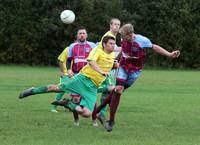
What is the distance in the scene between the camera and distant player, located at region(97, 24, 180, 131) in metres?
10.5

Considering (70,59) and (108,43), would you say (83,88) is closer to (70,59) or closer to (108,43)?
(108,43)

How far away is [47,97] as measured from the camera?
18688 mm

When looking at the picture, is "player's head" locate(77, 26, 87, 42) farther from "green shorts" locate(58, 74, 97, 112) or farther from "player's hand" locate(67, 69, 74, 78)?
"green shorts" locate(58, 74, 97, 112)

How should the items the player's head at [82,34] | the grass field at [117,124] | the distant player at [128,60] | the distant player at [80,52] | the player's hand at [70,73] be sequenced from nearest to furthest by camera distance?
A: the grass field at [117,124] → the distant player at [128,60] → the player's hand at [70,73] → the player's head at [82,34] → the distant player at [80,52]

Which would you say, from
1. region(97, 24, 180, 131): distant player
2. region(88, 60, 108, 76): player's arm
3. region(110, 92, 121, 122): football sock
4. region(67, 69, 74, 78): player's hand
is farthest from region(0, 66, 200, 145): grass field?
region(88, 60, 108, 76): player's arm

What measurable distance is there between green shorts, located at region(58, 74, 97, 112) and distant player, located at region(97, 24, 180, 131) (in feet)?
1.92

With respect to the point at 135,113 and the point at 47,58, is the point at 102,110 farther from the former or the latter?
the point at 47,58

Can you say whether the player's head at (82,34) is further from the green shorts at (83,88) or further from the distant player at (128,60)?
the green shorts at (83,88)

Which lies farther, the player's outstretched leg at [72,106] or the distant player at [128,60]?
the distant player at [128,60]

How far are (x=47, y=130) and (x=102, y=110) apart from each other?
1577mm

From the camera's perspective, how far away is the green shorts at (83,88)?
10188 mm

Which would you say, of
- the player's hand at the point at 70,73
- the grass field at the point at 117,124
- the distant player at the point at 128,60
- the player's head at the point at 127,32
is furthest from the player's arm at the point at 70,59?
the player's head at the point at 127,32

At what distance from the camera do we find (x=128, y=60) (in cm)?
1077

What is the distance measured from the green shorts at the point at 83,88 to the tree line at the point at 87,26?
3153 centimetres
